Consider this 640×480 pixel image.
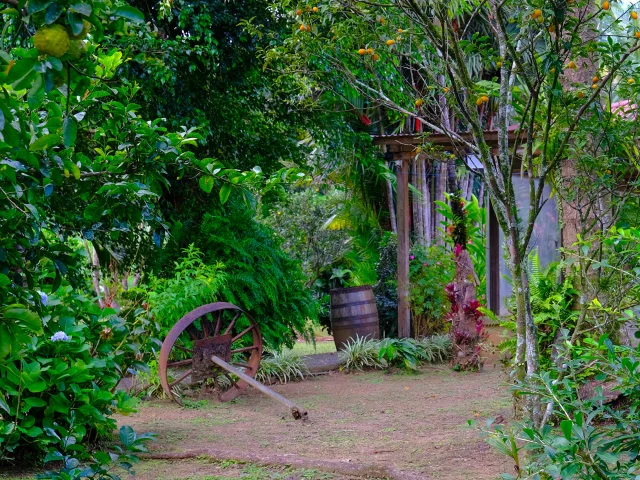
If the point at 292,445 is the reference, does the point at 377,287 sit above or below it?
above

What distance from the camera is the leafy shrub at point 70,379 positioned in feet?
12.6

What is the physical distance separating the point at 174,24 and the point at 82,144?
217 centimetres

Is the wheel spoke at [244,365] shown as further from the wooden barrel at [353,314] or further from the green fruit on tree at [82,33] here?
the green fruit on tree at [82,33]

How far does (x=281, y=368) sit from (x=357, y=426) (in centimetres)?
274

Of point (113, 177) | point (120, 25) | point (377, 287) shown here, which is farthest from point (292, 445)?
point (377, 287)

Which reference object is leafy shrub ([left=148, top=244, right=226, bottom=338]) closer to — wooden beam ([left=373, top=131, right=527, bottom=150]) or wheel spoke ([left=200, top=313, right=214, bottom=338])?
wheel spoke ([left=200, top=313, right=214, bottom=338])

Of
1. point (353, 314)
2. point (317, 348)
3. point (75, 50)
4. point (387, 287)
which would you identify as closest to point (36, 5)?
point (75, 50)

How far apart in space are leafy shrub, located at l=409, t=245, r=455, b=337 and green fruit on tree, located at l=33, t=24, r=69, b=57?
8.93 meters

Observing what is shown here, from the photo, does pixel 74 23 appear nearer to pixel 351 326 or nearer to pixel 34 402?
pixel 34 402

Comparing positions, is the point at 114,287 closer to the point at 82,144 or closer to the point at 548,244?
the point at 82,144

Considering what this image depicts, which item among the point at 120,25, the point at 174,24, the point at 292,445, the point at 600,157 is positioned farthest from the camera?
the point at 174,24

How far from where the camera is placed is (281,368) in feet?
27.7

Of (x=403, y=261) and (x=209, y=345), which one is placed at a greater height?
(x=403, y=261)

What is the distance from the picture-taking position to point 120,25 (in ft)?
4.77
